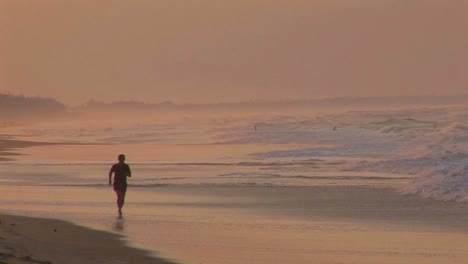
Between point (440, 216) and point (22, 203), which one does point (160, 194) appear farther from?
point (440, 216)

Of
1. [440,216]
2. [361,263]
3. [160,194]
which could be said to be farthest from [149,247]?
[160,194]

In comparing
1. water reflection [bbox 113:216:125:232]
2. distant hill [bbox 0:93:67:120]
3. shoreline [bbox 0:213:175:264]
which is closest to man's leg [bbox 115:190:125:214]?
water reflection [bbox 113:216:125:232]

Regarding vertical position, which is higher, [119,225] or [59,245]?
[119,225]

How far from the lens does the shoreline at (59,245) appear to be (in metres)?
14.5

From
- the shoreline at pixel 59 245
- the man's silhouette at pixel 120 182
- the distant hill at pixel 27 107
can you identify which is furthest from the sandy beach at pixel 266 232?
the distant hill at pixel 27 107

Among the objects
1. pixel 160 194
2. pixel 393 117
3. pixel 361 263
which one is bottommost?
pixel 361 263

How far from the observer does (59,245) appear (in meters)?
16.3

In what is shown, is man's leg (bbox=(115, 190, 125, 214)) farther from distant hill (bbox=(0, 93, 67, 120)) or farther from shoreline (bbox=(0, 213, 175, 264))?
distant hill (bbox=(0, 93, 67, 120))

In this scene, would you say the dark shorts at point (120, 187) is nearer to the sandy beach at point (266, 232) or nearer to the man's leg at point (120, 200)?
the man's leg at point (120, 200)

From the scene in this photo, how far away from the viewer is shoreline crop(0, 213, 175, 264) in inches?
572

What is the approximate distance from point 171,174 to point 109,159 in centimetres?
963

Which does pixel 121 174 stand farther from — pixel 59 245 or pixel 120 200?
pixel 59 245

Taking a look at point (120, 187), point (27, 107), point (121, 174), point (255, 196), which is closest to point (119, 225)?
point (120, 187)

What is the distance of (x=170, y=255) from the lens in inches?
611
